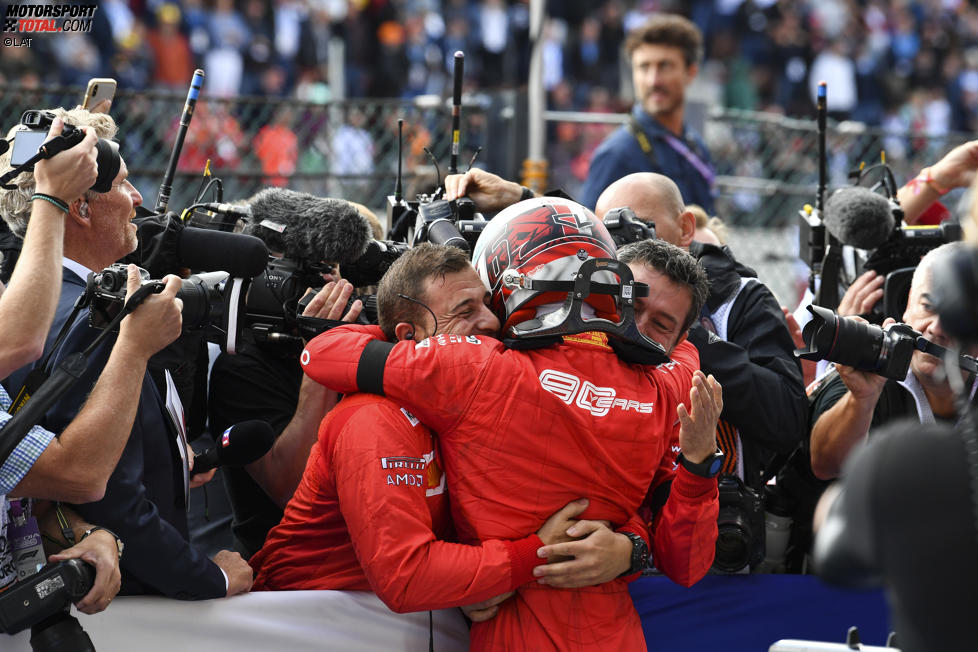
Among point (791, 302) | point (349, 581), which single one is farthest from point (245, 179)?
point (349, 581)

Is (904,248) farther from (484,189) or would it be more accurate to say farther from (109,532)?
(109,532)

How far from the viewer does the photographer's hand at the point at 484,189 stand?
10.8ft

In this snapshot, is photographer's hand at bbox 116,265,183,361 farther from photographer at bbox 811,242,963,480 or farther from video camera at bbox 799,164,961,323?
video camera at bbox 799,164,961,323

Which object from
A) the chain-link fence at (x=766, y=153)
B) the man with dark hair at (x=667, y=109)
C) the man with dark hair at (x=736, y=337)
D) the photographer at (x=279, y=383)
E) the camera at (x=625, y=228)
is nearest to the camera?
the photographer at (x=279, y=383)

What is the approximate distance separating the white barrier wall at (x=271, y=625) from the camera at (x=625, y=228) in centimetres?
112

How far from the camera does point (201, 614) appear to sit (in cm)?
248

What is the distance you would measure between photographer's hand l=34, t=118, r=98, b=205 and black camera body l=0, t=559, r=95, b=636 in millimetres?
705

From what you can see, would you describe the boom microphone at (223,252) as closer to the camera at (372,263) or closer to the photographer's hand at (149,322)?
the photographer's hand at (149,322)

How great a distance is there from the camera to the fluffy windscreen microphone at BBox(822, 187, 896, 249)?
351cm

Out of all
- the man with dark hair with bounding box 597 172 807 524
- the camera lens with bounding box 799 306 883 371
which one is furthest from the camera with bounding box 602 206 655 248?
the camera lens with bounding box 799 306 883 371

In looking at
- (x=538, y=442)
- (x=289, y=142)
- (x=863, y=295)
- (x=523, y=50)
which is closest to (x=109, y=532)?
(x=538, y=442)

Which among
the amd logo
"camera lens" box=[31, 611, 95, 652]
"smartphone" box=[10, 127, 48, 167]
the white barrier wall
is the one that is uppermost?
"smartphone" box=[10, 127, 48, 167]

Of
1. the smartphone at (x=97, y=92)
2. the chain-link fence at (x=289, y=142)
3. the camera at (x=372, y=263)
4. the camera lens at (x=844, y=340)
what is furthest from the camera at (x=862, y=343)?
the chain-link fence at (x=289, y=142)

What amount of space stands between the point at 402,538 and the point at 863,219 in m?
2.03
